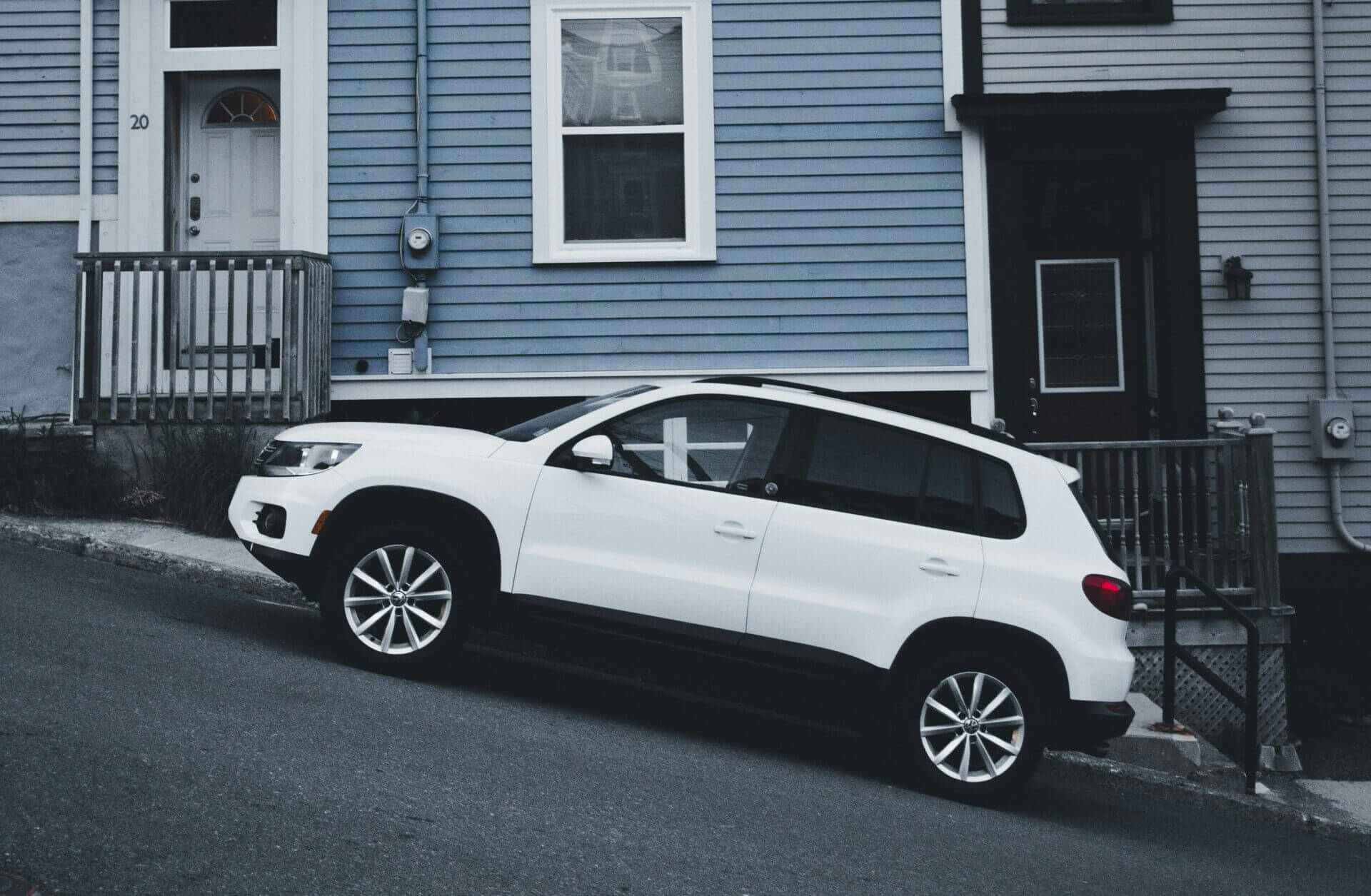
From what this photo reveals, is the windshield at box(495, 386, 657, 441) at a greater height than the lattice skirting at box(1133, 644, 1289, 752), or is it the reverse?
the windshield at box(495, 386, 657, 441)

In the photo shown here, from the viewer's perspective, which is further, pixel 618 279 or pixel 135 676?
pixel 618 279

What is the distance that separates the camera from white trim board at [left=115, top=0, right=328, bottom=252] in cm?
1031

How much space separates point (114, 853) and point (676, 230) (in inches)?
289

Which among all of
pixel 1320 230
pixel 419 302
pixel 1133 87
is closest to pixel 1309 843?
pixel 1320 230

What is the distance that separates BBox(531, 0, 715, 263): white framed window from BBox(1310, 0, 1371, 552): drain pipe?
4.80 metres

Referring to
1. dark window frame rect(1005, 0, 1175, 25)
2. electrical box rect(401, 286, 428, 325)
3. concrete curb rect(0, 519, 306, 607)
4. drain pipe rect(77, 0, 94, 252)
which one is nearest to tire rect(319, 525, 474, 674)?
concrete curb rect(0, 519, 306, 607)

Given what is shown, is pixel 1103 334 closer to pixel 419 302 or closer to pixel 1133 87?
pixel 1133 87

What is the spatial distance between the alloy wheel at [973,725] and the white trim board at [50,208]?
784cm

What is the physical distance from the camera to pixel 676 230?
1052cm

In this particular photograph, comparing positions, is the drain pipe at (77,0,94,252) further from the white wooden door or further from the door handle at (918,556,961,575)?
the door handle at (918,556,961,575)

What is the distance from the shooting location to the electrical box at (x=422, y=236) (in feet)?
33.4

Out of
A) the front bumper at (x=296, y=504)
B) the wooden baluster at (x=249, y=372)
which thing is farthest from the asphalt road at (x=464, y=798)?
the wooden baluster at (x=249, y=372)

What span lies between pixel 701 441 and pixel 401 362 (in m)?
4.85

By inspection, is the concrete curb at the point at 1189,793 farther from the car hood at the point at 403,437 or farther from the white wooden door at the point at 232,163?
the white wooden door at the point at 232,163
